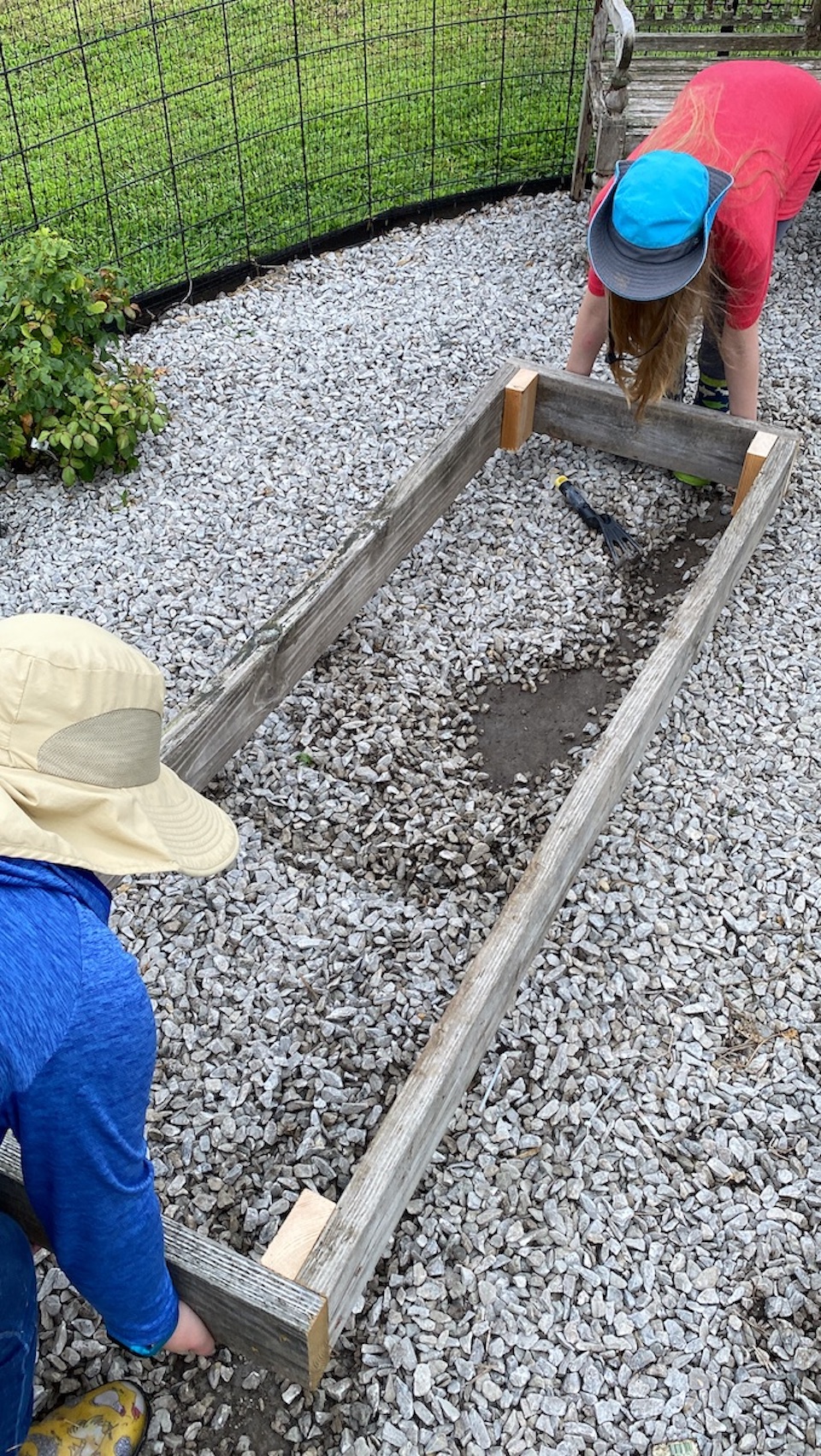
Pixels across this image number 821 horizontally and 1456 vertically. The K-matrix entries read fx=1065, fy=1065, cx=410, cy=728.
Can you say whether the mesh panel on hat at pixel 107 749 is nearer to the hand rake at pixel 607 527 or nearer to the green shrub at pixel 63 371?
the hand rake at pixel 607 527

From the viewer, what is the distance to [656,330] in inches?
126

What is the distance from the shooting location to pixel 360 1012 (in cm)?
248

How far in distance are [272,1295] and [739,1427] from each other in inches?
35.1

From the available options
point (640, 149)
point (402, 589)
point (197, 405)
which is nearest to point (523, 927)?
point (402, 589)

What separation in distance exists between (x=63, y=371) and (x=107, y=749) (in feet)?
10.1

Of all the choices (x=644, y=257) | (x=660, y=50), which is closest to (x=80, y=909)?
(x=644, y=257)

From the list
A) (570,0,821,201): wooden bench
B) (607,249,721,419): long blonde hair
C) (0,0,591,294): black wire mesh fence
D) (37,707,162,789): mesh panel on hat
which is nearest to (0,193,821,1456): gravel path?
(607,249,721,419): long blonde hair

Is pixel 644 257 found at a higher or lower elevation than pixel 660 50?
higher

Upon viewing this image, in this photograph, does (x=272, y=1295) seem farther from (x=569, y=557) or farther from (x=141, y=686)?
(x=569, y=557)

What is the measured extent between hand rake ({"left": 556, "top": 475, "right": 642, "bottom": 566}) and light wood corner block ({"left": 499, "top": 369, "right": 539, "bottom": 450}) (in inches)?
10.5

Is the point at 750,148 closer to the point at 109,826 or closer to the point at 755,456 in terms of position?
the point at 755,456

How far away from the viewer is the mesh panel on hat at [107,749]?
4.02 feet

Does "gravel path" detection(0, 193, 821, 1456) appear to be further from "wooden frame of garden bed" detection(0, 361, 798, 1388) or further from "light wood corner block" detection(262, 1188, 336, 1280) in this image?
"light wood corner block" detection(262, 1188, 336, 1280)

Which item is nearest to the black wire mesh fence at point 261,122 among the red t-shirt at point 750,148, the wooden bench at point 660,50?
the wooden bench at point 660,50
